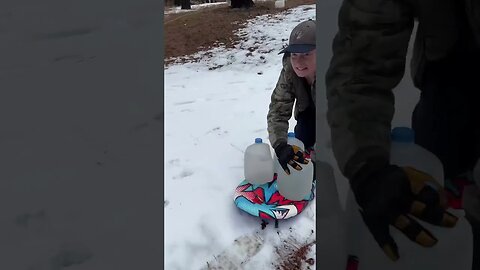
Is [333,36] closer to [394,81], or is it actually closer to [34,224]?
[394,81]

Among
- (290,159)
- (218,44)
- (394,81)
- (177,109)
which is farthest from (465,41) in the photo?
(218,44)

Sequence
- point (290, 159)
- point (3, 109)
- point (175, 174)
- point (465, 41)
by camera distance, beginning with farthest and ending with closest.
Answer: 1. point (175, 174)
2. point (290, 159)
3. point (465, 41)
4. point (3, 109)

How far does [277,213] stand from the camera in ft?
7.98

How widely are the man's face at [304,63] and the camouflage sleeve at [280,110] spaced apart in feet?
0.81

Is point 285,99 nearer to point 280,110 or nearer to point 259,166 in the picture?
point 280,110

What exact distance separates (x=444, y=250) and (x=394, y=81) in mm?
394

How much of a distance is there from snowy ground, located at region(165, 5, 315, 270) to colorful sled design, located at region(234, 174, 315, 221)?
5cm

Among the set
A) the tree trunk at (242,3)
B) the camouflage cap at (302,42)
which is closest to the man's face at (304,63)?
the camouflage cap at (302,42)

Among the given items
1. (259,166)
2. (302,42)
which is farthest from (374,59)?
(259,166)

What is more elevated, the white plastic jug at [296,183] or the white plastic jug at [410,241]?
the white plastic jug at [410,241]

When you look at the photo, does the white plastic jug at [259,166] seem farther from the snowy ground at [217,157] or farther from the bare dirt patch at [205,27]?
the bare dirt patch at [205,27]

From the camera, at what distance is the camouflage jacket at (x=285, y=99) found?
86.0 inches

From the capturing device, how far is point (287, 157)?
93.6 inches

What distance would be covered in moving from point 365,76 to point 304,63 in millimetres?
928
